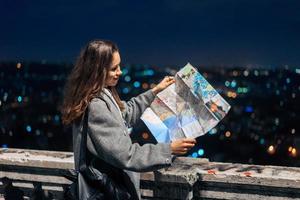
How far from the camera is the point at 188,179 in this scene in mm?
3711

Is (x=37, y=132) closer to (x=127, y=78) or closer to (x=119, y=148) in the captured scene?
(x=119, y=148)

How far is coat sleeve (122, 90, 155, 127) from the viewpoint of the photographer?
3.83m

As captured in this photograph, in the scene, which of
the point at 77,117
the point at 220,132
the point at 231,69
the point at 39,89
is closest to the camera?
the point at 77,117

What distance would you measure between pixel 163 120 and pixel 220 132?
7874cm

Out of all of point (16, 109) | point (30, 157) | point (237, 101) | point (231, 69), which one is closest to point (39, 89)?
point (16, 109)

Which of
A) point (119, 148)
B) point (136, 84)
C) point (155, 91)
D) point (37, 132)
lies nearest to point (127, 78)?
point (136, 84)

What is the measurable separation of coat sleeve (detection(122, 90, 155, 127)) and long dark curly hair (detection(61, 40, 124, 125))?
2.40 ft

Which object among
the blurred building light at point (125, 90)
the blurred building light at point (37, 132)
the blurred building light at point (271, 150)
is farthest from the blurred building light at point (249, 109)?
the blurred building light at point (37, 132)

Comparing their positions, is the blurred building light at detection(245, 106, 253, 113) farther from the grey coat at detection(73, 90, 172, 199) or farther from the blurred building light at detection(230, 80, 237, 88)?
the grey coat at detection(73, 90, 172, 199)

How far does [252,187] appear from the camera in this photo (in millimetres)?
3648

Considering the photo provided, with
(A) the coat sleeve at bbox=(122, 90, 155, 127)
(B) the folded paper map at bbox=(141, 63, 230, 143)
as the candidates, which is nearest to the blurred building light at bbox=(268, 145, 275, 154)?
(A) the coat sleeve at bbox=(122, 90, 155, 127)

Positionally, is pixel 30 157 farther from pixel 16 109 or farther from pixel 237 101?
pixel 237 101

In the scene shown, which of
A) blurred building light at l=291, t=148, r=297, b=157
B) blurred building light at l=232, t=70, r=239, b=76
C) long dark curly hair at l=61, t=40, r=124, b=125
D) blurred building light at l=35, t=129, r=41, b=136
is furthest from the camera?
blurred building light at l=232, t=70, r=239, b=76

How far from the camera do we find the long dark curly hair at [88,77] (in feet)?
10.1
